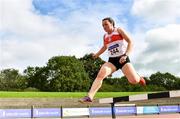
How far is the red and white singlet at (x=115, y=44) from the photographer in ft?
26.4

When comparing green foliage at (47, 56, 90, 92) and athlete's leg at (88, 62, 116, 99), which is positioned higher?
green foliage at (47, 56, 90, 92)

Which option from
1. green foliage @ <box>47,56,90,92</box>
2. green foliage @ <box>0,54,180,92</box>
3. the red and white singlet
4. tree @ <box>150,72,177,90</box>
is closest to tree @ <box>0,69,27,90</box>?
green foliage @ <box>0,54,180,92</box>

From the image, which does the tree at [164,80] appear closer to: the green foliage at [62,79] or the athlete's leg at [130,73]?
the green foliage at [62,79]

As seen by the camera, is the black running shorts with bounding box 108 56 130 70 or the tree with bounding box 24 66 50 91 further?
the tree with bounding box 24 66 50 91

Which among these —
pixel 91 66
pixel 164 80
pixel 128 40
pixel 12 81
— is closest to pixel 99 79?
pixel 128 40

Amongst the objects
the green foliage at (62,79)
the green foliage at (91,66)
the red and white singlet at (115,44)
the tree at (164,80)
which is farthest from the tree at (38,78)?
the red and white singlet at (115,44)

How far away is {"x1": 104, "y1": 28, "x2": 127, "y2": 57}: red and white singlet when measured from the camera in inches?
317

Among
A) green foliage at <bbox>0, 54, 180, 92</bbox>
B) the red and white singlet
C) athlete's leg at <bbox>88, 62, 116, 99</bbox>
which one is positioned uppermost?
green foliage at <bbox>0, 54, 180, 92</bbox>

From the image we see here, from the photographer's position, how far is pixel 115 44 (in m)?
8.06

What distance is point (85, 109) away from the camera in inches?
1293

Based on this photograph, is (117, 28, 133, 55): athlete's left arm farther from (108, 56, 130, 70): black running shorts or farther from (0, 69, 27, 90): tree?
(0, 69, 27, 90): tree

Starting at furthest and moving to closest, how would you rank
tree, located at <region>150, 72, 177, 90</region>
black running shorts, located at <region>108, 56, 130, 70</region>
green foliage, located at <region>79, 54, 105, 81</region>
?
tree, located at <region>150, 72, 177, 90</region> < green foliage, located at <region>79, 54, 105, 81</region> < black running shorts, located at <region>108, 56, 130, 70</region>

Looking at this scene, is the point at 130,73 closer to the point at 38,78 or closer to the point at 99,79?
the point at 99,79

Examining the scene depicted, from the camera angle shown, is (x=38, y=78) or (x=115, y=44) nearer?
(x=115, y=44)
